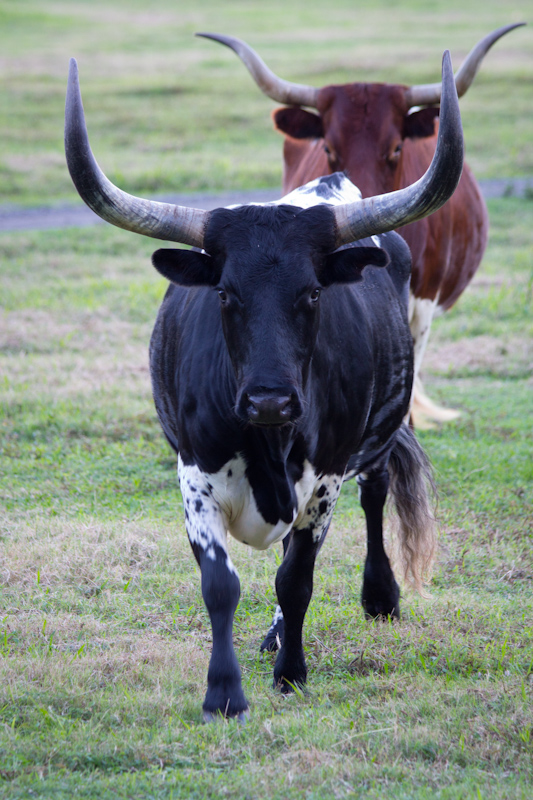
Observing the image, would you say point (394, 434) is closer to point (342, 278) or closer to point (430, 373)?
point (342, 278)

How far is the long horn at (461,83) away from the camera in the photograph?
6410 mm

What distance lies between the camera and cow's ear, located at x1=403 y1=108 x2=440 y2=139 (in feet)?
20.8

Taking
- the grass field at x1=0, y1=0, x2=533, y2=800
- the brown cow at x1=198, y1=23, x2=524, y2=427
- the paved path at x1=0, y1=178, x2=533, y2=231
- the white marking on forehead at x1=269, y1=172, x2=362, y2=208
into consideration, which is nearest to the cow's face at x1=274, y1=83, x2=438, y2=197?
the brown cow at x1=198, y1=23, x2=524, y2=427

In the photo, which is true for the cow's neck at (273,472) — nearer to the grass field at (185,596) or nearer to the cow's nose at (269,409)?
the cow's nose at (269,409)

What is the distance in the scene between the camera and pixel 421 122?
6363 millimetres

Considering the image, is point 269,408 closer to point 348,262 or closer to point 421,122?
point 348,262

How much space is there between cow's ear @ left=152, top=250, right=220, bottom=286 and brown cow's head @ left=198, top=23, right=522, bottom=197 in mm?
2578

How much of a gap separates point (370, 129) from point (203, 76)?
24.0 metres

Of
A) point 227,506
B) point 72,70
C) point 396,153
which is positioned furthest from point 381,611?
point 396,153

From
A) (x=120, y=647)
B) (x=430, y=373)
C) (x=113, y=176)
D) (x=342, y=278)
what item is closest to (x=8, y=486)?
(x=120, y=647)

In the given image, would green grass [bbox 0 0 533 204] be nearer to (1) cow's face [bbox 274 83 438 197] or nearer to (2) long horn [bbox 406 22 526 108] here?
(2) long horn [bbox 406 22 526 108]

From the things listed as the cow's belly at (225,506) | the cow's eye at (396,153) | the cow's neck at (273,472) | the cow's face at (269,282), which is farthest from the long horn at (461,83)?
the cow's belly at (225,506)

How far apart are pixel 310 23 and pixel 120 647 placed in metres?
42.9

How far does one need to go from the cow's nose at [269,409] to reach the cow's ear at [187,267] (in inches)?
24.5
